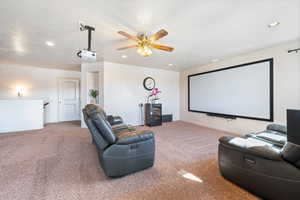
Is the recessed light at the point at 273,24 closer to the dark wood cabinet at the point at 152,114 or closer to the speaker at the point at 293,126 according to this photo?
the speaker at the point at 293,126

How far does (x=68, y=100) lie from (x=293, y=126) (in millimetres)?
7235

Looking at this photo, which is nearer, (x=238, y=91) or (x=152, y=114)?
(x=238, y=91)

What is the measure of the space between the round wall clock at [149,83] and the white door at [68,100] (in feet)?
11.7

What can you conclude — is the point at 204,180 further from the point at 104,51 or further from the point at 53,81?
the point at 53,81

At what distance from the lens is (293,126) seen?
1.18 m

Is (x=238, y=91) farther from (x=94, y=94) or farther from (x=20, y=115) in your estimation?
(x=20, y=115)

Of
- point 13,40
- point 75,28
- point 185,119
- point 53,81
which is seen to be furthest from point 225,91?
point 53,81

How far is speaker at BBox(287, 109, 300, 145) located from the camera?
1146mm

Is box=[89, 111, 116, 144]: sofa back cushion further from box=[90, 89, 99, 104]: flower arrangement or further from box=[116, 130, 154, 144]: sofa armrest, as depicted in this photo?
box=[90, 89, 99, 104]: flower arrangement

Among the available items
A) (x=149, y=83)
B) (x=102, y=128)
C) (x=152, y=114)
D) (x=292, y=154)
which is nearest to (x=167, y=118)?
(x=152, y=114)

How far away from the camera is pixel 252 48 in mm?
3342

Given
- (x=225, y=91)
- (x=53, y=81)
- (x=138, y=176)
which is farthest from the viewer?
(x=53, y=81)

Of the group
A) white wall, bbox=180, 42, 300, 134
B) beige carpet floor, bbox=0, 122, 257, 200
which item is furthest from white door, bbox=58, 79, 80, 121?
white wall, bbox=180, 42, 300, 134

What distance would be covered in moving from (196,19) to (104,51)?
263 centimetres
